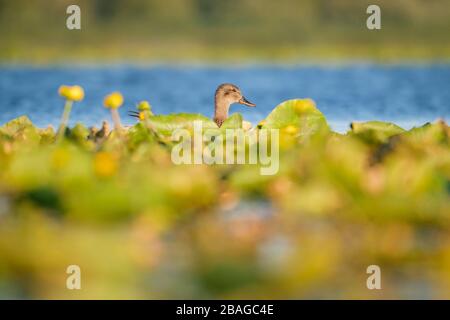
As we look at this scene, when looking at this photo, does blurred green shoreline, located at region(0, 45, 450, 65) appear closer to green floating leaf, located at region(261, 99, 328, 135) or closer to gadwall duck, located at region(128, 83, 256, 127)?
gadwall duck, located at region(128, 83, 256, 127)

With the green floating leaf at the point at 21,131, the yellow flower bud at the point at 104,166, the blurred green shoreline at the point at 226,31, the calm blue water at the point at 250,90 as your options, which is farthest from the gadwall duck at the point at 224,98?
the blurred green shoreline at the point at 226,31

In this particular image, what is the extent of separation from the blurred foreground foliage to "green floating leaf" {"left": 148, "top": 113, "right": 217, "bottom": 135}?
11.1 inches

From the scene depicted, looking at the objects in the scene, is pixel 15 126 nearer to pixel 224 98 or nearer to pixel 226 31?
pixel 224 98

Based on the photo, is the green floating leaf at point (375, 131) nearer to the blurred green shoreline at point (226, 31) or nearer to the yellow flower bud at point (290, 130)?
the yellow flower bud at point (290, 130)

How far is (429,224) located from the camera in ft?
13.0

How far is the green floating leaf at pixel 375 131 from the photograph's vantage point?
4.97 metres

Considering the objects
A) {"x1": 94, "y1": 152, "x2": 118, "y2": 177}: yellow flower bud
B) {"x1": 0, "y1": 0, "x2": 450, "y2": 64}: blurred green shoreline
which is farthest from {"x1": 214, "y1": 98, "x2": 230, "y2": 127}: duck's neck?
{"x1": 0, "y1": 0, "x2": 450, "y2": 64}: blurred green shoreline

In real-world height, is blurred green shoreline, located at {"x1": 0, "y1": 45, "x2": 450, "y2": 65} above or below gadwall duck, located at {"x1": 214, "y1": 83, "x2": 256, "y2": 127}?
above

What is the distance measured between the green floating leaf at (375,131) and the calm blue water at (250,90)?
3562mm

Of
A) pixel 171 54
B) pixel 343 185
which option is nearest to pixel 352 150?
pixel 343 185

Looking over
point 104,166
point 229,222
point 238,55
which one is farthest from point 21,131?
point 238,55

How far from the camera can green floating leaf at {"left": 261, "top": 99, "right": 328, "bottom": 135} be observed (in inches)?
198

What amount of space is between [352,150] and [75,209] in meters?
1.26

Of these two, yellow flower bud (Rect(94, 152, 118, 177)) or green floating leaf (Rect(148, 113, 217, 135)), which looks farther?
green floating leaf (Rect(148, 113, 217, 135))
